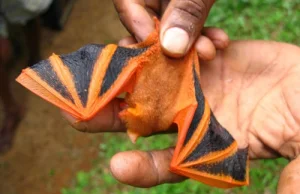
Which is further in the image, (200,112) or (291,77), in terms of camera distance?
(291,77)

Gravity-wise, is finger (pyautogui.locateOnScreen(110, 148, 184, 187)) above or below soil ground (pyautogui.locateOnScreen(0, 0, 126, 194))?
above

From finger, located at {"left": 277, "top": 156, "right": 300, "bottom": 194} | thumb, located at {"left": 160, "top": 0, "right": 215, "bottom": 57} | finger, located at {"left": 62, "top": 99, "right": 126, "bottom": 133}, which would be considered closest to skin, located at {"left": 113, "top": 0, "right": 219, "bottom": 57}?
thumb, located at {"left": 160, "top": 0, "right": 215, "bottom": 57}

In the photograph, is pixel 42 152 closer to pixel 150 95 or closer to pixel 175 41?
pixel 150 95

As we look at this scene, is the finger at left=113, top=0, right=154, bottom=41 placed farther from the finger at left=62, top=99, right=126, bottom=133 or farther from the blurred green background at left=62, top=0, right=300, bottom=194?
the blurred green background at left=62, top=0, right=300, bottom=194

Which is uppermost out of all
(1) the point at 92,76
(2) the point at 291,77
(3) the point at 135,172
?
(1) the point at 92,76

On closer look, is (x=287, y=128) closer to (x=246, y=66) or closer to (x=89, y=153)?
(x=246, y=66)

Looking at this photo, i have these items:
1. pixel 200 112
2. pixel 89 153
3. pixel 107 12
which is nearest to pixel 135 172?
pixel 200 112

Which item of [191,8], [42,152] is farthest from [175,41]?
[42,152]
